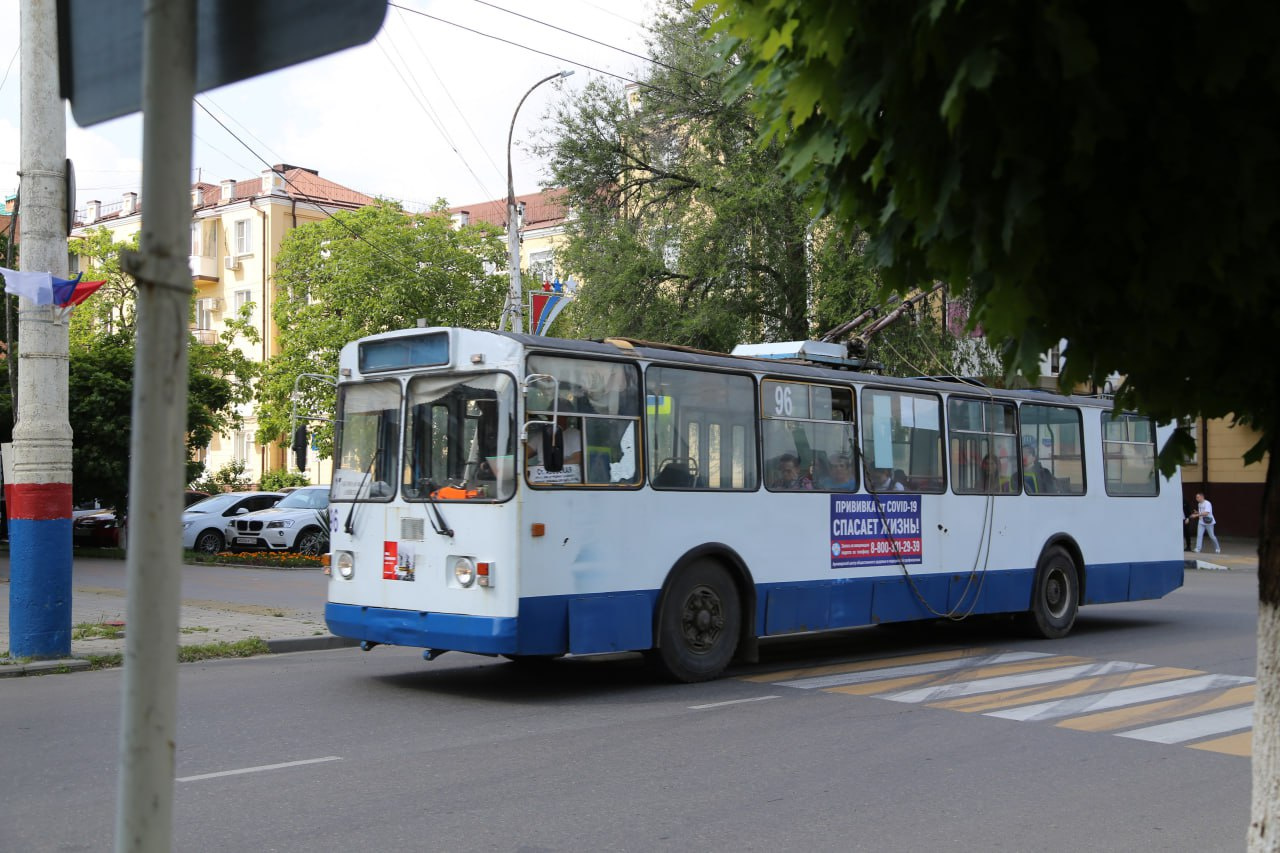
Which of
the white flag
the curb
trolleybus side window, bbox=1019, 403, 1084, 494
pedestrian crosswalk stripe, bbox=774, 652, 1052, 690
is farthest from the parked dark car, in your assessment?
pedestrian crosswalk stripe, bbox=774, 652, 1052, 690

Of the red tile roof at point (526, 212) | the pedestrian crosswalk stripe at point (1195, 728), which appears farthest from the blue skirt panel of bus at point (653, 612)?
the red tile roof at point (526, 212)

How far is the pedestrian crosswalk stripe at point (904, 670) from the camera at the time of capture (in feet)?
36.6

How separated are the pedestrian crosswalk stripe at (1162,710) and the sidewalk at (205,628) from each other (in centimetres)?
838

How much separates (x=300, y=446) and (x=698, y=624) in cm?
422

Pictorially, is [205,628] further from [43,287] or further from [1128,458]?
[1128,458]

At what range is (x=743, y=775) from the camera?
292 inches

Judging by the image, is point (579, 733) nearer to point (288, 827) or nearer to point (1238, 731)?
point (288, 827)

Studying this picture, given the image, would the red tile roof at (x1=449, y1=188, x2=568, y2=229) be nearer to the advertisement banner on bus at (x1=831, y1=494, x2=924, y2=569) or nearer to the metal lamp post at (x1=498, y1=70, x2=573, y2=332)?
the metal lamp post at (x1=498, y1=70, x2=573, y2=332)

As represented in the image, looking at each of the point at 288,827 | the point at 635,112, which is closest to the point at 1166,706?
the point at 288,827

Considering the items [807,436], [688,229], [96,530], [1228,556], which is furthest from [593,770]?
[1228,556]

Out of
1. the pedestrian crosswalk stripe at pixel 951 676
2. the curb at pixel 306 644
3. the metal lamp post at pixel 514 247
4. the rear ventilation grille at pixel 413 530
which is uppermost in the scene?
the metal lamp post at pixel 514 247

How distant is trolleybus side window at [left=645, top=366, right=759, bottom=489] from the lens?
36.4 ft

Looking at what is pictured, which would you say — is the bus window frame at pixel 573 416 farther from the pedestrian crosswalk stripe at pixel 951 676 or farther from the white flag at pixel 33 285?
the white flag at pixel 33 285

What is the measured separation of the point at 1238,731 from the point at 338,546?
7.59 m
